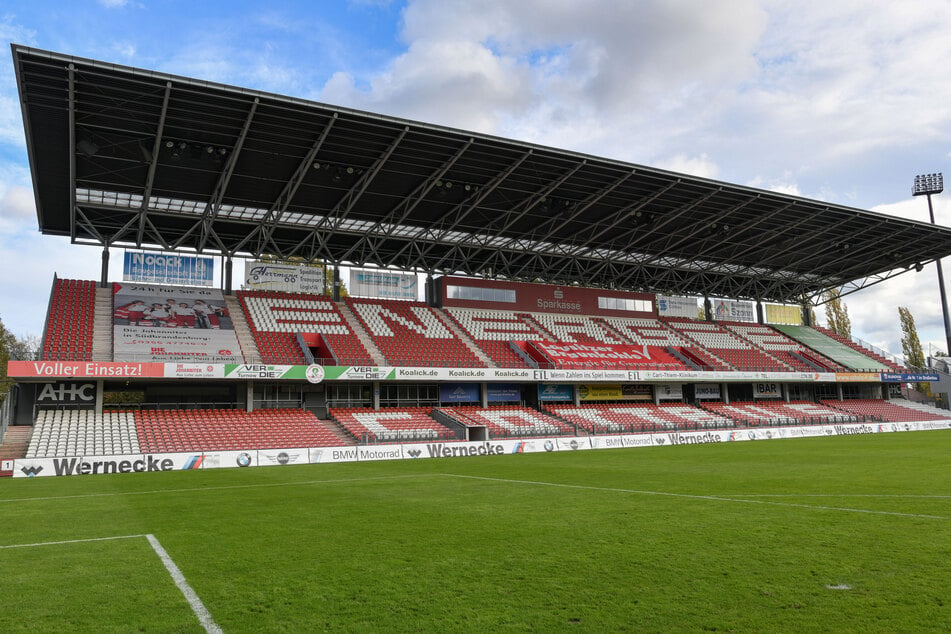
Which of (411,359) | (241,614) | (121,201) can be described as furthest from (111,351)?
(241,614)

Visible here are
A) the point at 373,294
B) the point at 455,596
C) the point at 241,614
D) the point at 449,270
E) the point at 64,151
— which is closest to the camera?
the point at 241,614

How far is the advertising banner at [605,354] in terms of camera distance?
47344mm

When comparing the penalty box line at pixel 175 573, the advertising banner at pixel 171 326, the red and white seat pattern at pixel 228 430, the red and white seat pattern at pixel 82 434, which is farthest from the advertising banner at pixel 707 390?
the penalty box line at pixel 175 573

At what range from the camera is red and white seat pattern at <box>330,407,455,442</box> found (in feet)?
114

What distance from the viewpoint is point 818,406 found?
56.3 m

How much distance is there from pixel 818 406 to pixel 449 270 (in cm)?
3406

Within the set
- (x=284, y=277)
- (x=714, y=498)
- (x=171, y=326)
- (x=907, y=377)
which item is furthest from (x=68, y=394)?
(x=907, y=377)

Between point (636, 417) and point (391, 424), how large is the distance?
17877 millimetres

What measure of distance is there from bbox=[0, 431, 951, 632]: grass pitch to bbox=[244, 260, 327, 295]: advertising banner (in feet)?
92.7

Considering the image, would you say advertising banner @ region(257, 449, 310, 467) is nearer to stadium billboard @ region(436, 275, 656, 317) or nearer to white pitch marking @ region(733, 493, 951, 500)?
white pitch marking @ region(733, 493, 951, 500)

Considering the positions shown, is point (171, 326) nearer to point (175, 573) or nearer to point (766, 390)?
point (175, 573)

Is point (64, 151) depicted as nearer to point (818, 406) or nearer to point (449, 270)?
point (449, 270)

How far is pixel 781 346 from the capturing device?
204ft

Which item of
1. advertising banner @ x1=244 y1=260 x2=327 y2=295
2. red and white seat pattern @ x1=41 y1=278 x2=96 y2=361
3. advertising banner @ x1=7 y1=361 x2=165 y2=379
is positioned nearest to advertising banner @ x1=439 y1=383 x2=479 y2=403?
advertising banner @ x1=244 y1=260 x2=327 y2=295
